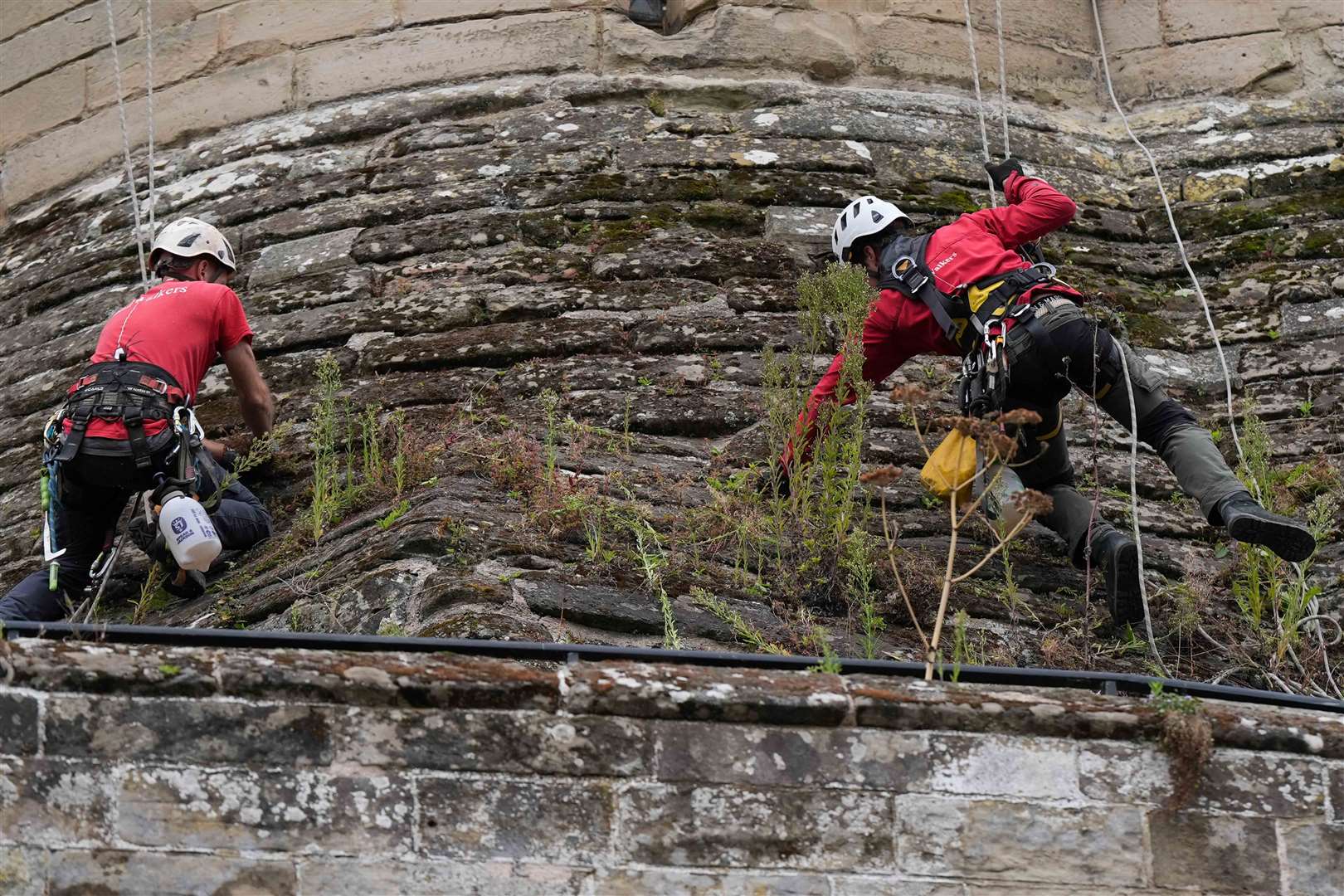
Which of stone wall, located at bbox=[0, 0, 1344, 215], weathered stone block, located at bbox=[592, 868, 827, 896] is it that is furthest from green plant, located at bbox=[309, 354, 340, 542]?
stone wall, located at bbox=[0, 0, 1344, 215]

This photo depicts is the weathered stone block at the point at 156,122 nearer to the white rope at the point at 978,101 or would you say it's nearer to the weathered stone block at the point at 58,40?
the weathered stone block at the point at 58,40

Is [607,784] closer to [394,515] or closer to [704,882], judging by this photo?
[704,882]

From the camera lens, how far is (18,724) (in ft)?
12.1

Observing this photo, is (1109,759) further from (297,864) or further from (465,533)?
(465,533)

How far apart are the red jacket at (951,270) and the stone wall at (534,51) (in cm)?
240

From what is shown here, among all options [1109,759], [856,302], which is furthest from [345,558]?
[1109,759]

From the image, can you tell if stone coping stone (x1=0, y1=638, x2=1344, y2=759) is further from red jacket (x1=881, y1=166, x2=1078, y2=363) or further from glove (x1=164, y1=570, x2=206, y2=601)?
red jacket (x1=881, y1=166, x2=1078, y2=363)

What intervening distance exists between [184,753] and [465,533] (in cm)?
156

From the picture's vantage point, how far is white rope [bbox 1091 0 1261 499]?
6.57 meters

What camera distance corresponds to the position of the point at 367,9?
8.62 metres

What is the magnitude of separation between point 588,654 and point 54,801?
97 cm

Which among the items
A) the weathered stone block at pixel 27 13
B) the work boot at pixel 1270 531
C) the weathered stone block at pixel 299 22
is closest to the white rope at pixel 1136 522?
the work boot at pixel 1270 531

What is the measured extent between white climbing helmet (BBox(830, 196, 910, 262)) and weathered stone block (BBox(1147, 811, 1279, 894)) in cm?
277

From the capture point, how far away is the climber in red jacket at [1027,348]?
5.59 metres
